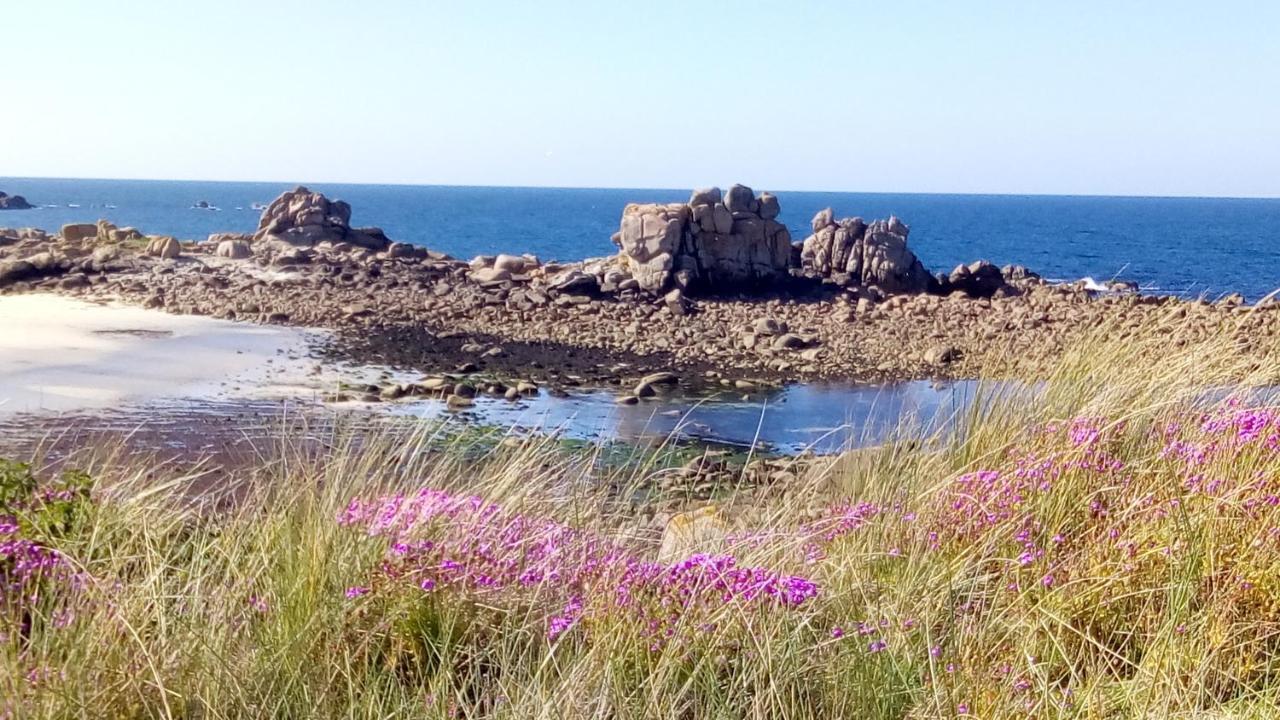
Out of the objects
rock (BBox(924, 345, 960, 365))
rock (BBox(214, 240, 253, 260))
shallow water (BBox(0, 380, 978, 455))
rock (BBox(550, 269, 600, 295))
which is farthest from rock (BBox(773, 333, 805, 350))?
rock (BBox(214, 240, 253, 260))

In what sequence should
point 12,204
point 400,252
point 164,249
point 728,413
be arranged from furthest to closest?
point 12,204 < point 400,252 < point 164,249 < point 728,413

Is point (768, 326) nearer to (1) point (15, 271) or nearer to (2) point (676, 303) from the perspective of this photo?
(2) point (676, 303)

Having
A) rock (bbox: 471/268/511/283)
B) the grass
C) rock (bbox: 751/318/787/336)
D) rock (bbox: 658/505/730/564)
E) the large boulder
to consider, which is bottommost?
rock (bbox: 751/318/787/336)

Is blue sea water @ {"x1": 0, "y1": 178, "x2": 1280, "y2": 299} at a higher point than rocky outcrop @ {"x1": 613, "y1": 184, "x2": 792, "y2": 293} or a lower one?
lower

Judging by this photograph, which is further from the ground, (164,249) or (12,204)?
(164,249)

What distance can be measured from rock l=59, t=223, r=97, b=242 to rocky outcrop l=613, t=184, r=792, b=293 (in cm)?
1497

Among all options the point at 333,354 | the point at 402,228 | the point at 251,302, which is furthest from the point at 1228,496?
the point at 402,228

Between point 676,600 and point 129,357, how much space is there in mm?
17168

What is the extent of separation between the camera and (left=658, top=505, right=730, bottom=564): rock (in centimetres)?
423

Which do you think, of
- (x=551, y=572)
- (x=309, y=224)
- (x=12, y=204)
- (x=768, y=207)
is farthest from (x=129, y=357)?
(x=12, y=204)

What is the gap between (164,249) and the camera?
30.9m

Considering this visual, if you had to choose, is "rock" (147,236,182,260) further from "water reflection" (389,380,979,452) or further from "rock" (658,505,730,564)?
"rock" (658,505,730,564)

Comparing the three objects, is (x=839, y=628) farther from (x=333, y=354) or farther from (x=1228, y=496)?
(x=333, y=354)

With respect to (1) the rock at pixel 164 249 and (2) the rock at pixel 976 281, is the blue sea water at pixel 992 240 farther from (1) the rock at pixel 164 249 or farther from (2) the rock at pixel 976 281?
(1) the rock at pixel 164 249
